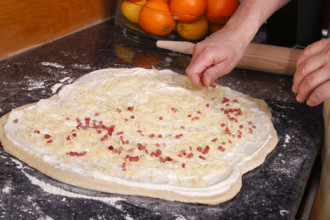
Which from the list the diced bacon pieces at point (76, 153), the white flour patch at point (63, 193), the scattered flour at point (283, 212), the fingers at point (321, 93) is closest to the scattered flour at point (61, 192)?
the white flour patch at point (63, 193)

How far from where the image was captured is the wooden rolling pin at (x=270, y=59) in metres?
1.60

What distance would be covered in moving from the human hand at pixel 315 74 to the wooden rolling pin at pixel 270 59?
16.1 inches

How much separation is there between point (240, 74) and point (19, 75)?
85 cm

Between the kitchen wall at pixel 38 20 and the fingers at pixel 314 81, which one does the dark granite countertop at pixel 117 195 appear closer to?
the kitchen wall at pixel 38 20

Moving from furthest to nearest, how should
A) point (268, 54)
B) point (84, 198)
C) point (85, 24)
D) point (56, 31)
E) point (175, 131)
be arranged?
point (85, 24) < point (56, 31) < point (268, 54) < point (175, 131) < point (84, 198)

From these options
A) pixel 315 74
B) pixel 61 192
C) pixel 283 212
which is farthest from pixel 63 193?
pixel 315 74

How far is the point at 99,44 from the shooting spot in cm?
185

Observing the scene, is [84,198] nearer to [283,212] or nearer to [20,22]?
[283,212]

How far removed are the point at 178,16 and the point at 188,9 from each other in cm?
5

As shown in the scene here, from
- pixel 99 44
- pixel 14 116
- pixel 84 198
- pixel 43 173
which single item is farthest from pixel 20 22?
pixel 84 198

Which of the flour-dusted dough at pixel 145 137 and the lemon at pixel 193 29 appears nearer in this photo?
the flour-dusted dough at pixel 145 137

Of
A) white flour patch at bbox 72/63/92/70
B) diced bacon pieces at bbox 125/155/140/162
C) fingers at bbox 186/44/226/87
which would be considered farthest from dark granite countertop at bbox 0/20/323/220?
fingers at bbox 186/44/226/87

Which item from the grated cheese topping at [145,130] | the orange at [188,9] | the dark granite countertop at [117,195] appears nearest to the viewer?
the dark granite countertop at [117,195]

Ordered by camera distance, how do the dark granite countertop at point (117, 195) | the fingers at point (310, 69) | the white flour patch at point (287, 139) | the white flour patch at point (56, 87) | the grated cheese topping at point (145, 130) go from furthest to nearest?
the white flour patch at point (56, 87), the white flour patch at point (287, 139), the fingers at point (310, 69), the grated cheese topping at point (145, 130), the dark granite countertop at point (117, 195)
